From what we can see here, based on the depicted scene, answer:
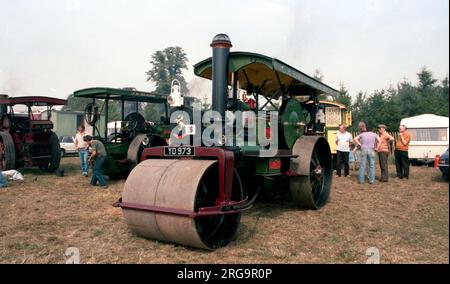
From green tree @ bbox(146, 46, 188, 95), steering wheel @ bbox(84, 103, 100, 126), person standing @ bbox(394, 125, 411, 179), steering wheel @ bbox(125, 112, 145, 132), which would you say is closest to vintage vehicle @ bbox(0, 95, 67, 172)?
steering wheel @ bbox(84, 103, 100, 126)

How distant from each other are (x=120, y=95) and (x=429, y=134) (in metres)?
10.5

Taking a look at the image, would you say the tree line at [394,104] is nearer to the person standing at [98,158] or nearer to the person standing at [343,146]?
the person standing at [343,146]

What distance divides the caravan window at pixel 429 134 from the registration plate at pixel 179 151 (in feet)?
38.6

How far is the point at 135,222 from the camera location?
399cm

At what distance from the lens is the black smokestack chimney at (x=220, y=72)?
4.58m

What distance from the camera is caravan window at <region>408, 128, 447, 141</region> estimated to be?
13.2 metres

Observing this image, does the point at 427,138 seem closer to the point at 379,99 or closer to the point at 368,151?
the point at 368,151

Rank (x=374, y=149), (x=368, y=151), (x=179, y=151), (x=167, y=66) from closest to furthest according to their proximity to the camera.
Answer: (x=179, y=151) → (x=368, y=151) → (x=374, y=149) → (x=167, y=66)

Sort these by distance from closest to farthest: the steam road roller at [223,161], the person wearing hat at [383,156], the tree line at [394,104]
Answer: the steam road roller at [223,161] → the person wearing hat at [383,156] → the tree line at [394,104]

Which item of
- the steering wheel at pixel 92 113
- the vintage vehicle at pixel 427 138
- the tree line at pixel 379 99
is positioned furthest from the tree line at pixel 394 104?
the steering wheel at pixel 92 113

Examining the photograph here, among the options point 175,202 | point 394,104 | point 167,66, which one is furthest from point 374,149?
point 167,66

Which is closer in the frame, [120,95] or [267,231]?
[267,231]

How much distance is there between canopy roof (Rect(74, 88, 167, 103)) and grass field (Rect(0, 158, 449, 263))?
2.49 meters

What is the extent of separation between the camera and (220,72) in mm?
4645
